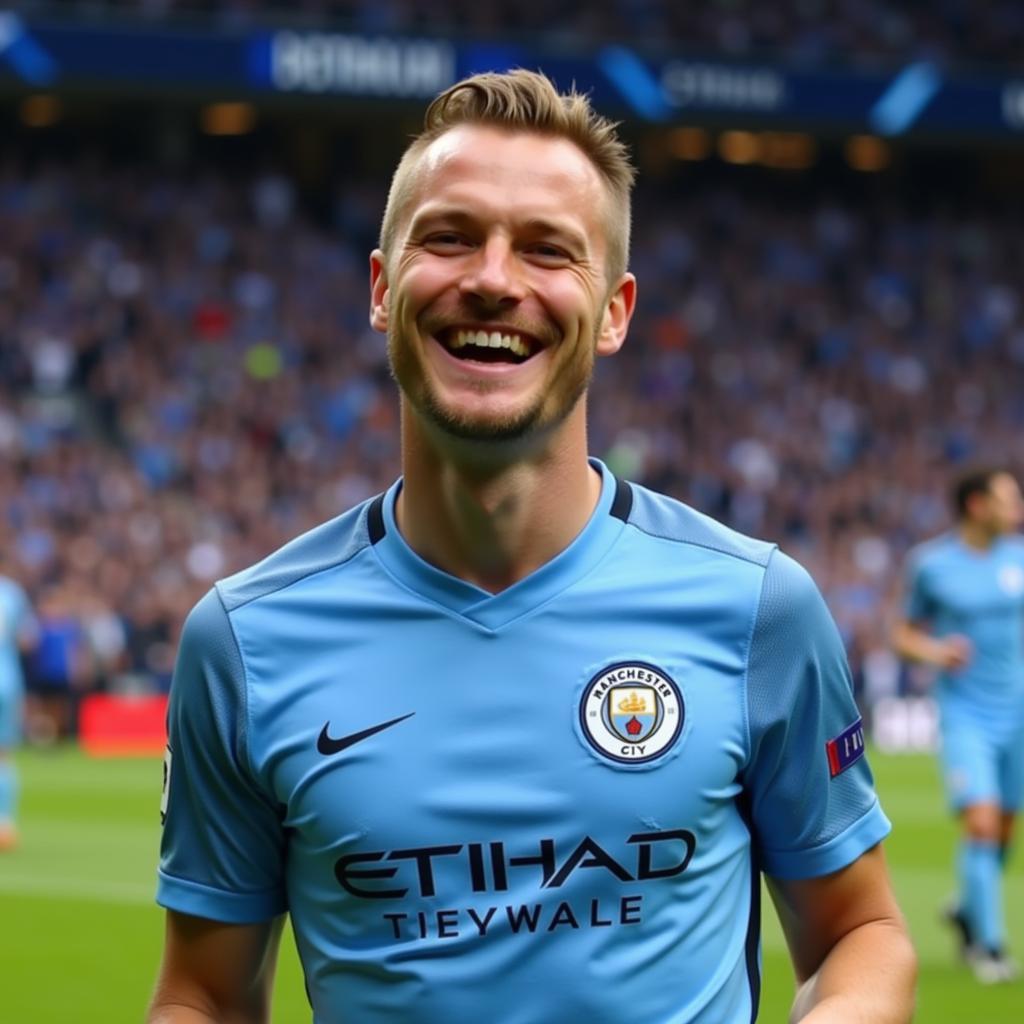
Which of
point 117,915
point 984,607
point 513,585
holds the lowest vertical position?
point 117,915

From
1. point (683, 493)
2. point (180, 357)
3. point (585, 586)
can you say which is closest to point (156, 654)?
point (180, 357)

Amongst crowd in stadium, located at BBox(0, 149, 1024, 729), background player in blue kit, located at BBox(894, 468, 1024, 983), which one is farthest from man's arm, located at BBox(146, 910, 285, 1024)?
crowd in stadium, located at BBox(0, 149, 1024, 729)

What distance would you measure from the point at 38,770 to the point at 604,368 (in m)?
12.9

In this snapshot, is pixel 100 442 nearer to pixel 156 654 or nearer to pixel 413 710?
pixel 156 654

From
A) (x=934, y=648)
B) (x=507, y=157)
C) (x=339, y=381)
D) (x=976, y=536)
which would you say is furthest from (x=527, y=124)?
(x=339, y=381)

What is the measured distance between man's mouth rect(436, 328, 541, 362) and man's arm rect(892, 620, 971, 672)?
27.2 ft

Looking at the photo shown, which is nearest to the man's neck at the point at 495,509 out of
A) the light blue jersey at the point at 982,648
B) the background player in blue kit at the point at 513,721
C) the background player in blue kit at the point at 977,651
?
the background player in blue kit at the point at 513,721

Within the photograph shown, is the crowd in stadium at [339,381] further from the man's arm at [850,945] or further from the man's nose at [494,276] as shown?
the man's nose at [494,276]

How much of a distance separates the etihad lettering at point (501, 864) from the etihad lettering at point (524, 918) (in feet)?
0.08

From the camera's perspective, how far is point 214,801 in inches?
116

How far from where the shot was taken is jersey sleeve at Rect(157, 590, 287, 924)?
292 cm

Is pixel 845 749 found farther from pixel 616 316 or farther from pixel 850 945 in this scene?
pixel 616 316

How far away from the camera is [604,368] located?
33.0 metres

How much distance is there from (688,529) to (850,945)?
23.3 inches
